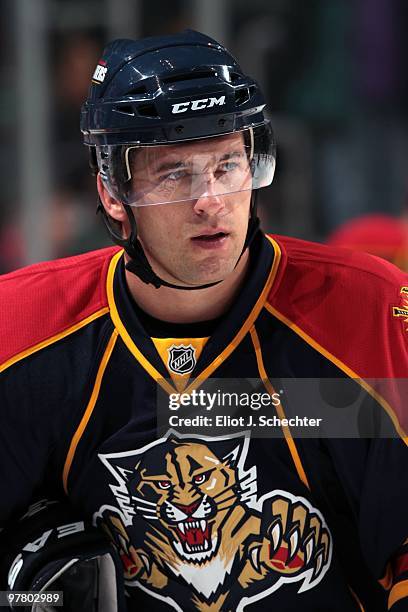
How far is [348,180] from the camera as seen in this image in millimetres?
4066

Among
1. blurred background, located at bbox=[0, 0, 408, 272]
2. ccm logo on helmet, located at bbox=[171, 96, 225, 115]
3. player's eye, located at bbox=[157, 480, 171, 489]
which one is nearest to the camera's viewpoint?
ccm logo on helmet, located at bbox=[171, 96, 225, 115]

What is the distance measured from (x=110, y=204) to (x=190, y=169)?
0.62 feet

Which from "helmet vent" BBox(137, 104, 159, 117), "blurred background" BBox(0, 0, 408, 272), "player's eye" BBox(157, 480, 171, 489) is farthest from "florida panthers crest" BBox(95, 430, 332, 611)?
"blurred background" BBox(0, 0, 408, 272)

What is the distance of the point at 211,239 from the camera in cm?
175

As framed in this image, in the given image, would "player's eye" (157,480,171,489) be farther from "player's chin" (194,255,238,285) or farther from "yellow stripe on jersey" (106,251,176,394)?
"player's chin" (194,255,238,285)

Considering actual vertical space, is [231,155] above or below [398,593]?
above

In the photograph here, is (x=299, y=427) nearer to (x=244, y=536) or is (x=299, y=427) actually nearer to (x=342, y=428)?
(x=342, y=428)

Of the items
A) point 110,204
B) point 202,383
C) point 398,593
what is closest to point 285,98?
point 110,204

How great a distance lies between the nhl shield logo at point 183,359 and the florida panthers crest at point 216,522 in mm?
99

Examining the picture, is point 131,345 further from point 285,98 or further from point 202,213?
point 285,98

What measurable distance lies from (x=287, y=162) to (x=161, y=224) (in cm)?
234

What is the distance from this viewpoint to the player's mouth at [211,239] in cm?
174

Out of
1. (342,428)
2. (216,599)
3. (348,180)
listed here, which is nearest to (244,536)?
(216,599)

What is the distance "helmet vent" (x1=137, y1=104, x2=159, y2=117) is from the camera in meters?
1.72
